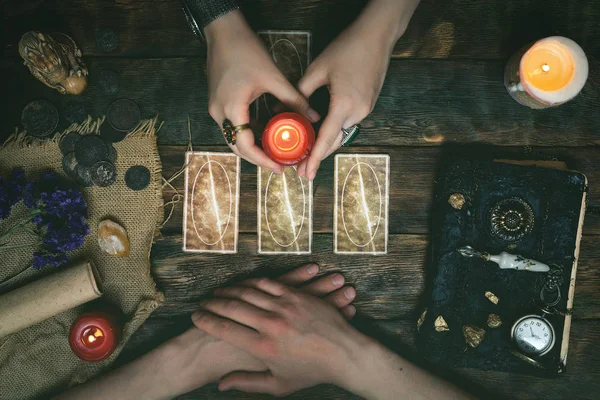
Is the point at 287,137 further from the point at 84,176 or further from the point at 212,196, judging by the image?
the point at 84,176

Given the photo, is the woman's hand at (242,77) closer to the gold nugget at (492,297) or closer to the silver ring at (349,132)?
the silver ring at (349,132)

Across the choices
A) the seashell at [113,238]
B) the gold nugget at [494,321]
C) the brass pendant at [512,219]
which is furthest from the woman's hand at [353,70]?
the gold nugget at [494,321]

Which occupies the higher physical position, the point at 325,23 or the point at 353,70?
the point at 325,23

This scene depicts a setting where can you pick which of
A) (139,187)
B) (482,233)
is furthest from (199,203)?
(482,233)

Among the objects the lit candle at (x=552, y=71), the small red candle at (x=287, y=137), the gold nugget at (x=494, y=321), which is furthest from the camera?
the gold nugget at (x=494, y=321)

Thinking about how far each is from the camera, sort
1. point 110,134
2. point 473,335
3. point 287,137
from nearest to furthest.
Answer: point 287,137
point 473,335
point 110,134

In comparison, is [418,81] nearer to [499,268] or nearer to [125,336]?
[499,268]

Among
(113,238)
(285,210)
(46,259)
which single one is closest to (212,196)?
(285,210)
